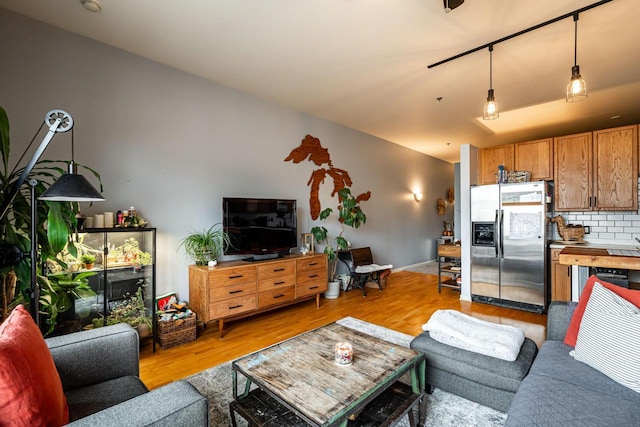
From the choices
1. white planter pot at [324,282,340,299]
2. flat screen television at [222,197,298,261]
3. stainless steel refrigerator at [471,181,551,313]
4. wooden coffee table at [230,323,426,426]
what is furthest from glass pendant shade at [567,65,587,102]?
white planter pot at [324,282,340,299]

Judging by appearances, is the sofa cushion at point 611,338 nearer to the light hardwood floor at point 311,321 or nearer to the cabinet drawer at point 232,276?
the light hardwood floor at point 311,321

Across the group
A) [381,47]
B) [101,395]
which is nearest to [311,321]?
[101,395]

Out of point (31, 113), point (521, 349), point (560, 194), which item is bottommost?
point (521, 349)

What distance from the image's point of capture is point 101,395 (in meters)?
1.35

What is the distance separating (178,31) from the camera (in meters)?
2.54

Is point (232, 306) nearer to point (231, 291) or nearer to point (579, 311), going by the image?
point (231, 291)

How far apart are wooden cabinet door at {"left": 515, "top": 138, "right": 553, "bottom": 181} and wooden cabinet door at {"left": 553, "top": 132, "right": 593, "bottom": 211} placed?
0.22ft

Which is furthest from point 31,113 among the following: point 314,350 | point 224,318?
point 314,350

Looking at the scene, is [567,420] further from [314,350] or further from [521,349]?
[314,350]

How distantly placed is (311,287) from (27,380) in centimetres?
323

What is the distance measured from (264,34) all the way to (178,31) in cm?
73

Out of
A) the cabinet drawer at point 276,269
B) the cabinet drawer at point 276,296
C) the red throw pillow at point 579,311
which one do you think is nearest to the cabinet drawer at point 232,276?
the cabinet drawer at point 276,269

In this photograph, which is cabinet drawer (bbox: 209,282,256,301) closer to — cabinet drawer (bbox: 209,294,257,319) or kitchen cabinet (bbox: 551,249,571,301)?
cabinet drawer (bbox: 209,294,257,319)

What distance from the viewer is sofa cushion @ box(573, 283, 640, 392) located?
1.36m
